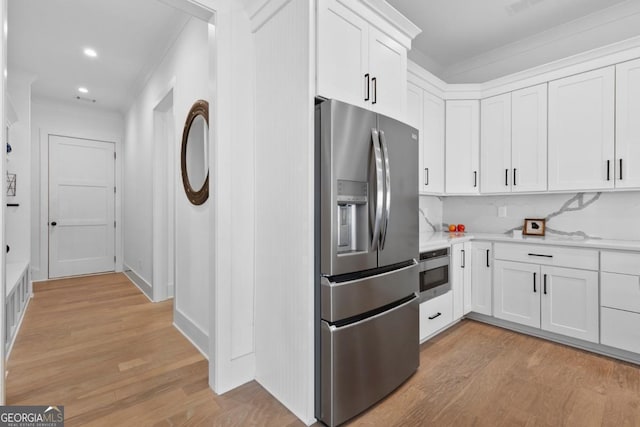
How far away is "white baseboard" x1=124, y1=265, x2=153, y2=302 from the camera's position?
396 cm

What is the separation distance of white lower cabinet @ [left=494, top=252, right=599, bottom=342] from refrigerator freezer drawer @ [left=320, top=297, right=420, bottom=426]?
1446 mm

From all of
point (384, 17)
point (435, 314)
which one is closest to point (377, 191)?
point (384, 17)

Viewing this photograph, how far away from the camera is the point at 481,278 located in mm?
3062

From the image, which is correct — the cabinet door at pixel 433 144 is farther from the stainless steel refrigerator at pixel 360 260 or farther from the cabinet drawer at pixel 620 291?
the cabinet drawer at pixel 620 291

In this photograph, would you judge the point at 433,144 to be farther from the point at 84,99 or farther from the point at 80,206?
the point at 80,206

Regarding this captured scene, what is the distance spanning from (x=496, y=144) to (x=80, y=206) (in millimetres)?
6449

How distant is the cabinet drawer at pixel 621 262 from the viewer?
2258 millimetres

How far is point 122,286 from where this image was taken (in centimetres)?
456

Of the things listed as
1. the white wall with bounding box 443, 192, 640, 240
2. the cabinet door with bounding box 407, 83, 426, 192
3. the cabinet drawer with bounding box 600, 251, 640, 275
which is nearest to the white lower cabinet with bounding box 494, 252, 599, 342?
the cabinet drawer with bounding box 600, 251, 640, 275

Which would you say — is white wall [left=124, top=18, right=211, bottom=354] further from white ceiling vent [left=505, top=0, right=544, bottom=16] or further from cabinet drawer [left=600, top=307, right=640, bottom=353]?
cabinet drawer [left=600, top=307, right=640, bottom=353]

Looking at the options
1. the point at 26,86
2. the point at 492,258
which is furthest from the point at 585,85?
the point at 26,86

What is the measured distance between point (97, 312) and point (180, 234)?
152 centimetres

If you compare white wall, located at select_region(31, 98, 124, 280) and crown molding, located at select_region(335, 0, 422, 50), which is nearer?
crown molding, located at select_region(335, 0, 422, 50)

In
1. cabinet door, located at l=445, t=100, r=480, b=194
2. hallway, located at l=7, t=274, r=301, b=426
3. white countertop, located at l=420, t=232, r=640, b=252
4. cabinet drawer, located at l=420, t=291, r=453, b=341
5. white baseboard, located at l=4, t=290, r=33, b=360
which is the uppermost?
cabinet door, located at l=445, t=100, r=480, b=194
